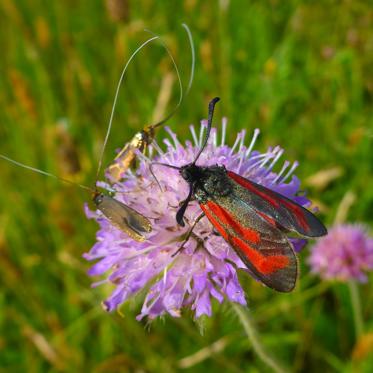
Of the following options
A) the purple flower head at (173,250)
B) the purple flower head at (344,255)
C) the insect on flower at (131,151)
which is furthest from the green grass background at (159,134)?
the insect on flower at (131,151)

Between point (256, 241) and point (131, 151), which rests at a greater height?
point (131, 151)

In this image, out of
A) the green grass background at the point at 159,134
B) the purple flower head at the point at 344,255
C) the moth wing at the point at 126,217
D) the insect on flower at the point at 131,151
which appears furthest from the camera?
the green grass background at the point at 159,134

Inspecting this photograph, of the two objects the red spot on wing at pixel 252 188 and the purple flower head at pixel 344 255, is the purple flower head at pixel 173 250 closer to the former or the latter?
the red spot on wing at pixel 252 188

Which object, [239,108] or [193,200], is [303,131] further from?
[193,200]

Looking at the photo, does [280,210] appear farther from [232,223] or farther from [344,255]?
[344,255]

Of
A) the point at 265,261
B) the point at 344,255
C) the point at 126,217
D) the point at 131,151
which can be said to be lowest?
the point at 344,255

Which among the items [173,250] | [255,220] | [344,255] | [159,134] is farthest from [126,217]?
[159,134]

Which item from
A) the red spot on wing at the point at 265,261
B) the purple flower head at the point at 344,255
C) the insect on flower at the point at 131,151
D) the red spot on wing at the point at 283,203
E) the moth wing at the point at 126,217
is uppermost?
the insect on flower at the point at 131,151

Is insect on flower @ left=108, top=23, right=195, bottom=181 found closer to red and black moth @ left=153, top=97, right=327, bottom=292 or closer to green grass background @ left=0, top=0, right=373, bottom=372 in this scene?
red and black moth @ left=153, top=97, right=327, bottom=292
